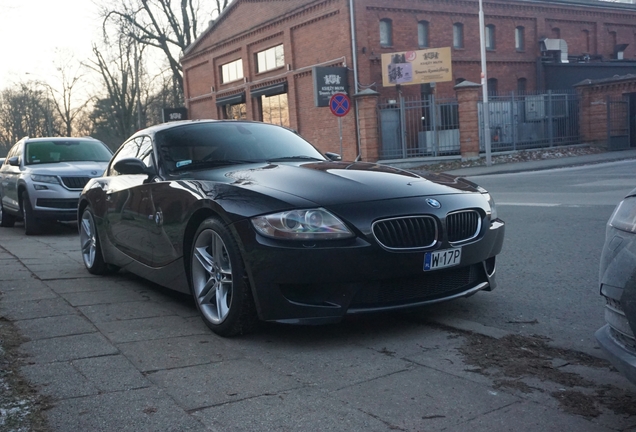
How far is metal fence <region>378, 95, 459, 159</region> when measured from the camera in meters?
28.9

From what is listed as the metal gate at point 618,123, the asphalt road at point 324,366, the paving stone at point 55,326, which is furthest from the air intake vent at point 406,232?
the metal gate at point 618,123

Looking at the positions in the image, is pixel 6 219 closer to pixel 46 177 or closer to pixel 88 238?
pixel 46 177

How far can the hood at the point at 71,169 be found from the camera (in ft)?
38.7

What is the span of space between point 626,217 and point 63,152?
1165 cm

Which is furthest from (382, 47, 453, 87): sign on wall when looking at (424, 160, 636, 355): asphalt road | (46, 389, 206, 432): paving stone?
(46, 389, 206, 432): paving stone

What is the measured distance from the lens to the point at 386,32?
3278cm

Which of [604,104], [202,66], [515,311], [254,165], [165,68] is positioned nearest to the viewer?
[515,311]

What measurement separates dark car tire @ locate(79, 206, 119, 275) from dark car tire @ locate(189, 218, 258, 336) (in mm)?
2300

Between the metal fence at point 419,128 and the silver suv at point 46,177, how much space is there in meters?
17.5

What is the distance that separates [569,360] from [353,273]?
4.25 feet

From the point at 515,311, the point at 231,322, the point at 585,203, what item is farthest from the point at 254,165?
the point at 585,203

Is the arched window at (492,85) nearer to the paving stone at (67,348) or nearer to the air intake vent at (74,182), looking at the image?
the air intake vent at (74,182)

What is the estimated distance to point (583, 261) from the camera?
6656mm

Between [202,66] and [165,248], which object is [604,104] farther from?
[165,248]
